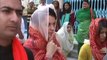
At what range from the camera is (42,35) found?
3.23m

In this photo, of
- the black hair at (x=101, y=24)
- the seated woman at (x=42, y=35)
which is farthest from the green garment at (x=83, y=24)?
the seated woman at (x=42, y=35)

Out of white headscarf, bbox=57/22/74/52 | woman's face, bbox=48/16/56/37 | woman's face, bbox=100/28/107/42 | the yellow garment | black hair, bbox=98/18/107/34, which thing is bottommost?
white headscarf, bbox=57/22/74/52

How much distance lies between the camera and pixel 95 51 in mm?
4426

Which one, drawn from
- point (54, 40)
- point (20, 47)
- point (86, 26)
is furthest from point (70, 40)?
point (20, 47)

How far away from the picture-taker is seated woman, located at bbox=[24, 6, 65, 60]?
3188mm

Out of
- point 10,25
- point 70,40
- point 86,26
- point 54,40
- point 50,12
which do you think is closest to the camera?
point 10,25

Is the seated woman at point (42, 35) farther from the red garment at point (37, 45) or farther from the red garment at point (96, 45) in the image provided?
the red garment at point (96, 45)

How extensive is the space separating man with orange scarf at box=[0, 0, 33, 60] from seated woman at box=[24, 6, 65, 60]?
3.89 feet

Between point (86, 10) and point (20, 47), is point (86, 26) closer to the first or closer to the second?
point (86, 10)

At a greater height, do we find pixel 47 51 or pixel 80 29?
pixel 47 51

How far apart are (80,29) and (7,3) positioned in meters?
6.29

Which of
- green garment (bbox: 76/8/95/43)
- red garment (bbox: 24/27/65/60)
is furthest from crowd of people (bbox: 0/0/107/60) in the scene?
green garment (bbox: 76/8/95/43)

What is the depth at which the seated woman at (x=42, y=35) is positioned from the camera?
319cm

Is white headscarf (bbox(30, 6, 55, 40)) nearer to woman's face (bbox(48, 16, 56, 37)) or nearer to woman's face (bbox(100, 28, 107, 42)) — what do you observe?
woman's face (bbox(48, 16, 56, 37))
